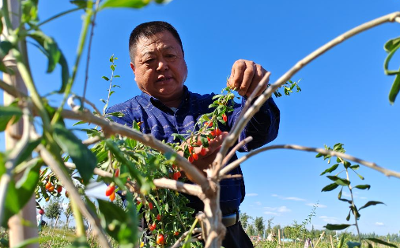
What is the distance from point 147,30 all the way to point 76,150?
7.41 feet

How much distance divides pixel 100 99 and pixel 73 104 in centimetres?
93

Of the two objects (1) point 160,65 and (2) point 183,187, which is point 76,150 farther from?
(1) point 160,65

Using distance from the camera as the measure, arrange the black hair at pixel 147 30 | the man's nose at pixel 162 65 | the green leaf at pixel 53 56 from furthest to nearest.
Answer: the black hair at pixel 147 30 → the man's nose at pixel 162 65 → the green leaf at pixel 53 56

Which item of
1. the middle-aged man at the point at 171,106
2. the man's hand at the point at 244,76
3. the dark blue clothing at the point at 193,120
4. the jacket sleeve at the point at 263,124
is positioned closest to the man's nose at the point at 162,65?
the middle-aged man at the point at 171,106

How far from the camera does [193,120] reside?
2.15m

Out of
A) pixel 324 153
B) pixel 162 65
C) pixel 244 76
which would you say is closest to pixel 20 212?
pixel 324 153

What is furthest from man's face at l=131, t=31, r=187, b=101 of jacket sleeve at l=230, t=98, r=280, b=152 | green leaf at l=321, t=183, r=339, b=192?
green leaf at l=321, t=183, r=339, b=192

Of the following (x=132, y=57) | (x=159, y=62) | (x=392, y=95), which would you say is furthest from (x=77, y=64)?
(x=132, y=57)

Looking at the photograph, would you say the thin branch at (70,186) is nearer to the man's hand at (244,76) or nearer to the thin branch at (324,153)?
the thin branch at (324,153)

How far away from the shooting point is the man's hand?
1466 millimetres

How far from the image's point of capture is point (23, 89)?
44 centimetres

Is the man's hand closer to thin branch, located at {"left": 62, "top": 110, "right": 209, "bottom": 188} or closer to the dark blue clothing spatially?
the dark blue clothing

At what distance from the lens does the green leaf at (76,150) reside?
317 mm

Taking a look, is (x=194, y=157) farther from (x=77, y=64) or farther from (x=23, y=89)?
(x=77, y=64)
